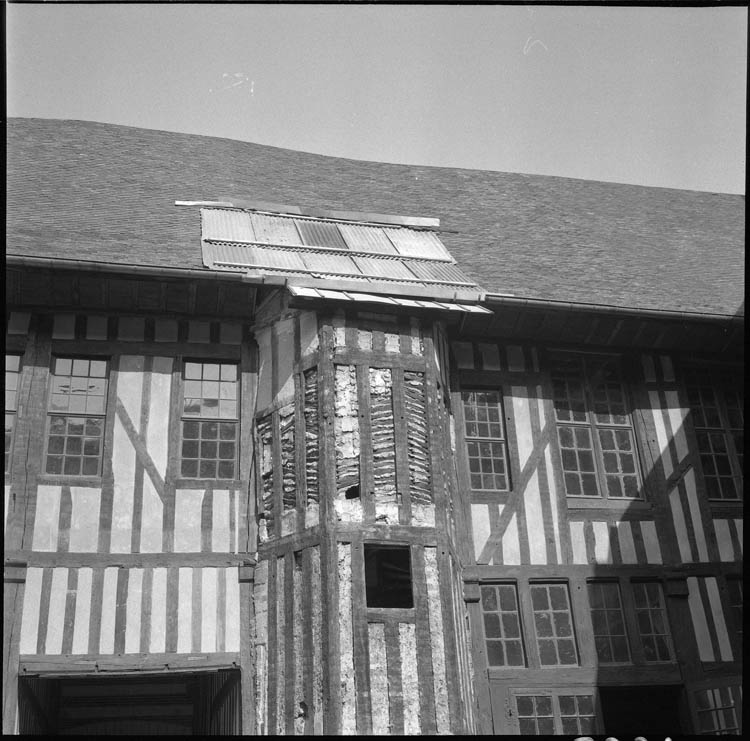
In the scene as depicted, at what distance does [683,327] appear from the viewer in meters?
11.2

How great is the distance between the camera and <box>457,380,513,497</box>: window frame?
1040 cm

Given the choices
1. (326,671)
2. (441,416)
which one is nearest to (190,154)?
(441,416)

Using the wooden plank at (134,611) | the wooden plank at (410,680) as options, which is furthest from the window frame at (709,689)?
the wooden plank at (134,611)

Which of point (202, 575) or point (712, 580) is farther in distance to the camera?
point (712, 580)

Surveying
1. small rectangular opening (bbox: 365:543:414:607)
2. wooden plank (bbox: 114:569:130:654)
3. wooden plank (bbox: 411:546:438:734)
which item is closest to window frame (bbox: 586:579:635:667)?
small rectangular opening (bbox: 365:543:414:607)

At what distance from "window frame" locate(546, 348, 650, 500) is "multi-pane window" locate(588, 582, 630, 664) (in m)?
0.90

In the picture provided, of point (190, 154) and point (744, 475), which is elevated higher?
point (190, 154)

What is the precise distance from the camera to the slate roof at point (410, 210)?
10789 millimetres

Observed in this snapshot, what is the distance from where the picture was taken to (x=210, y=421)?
1019 cm

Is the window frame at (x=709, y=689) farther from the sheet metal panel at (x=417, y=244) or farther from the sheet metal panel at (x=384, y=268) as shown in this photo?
the sheet metal panel at (x=417, y=244)

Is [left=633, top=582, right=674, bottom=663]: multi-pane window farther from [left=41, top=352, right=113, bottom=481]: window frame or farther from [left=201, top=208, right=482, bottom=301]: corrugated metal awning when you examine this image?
[left=41, top=352, right=113, bottom=481]: window frame

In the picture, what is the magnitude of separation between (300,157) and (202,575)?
8.23 metres

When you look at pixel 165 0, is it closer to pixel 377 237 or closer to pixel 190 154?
pixel 377 237

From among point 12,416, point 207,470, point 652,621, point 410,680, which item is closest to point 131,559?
point 207,470
